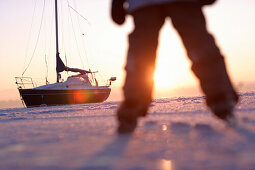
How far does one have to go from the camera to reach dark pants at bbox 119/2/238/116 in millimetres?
1349

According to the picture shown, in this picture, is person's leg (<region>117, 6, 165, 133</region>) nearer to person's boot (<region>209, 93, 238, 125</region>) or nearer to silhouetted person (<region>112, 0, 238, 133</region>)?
silhouetted person (<region>112, 0, 238, 133</region>)

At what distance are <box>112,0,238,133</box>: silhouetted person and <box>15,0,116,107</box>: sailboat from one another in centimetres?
1656

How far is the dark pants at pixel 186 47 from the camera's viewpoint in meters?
1.35

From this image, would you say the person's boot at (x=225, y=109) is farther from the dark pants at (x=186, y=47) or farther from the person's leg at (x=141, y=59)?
the person's leg at (x=141, y=59)

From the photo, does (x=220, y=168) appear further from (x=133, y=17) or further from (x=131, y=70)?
(x=133, y=17)

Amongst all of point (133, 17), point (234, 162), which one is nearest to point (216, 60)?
point (133, 17)

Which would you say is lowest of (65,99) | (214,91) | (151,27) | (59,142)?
(65,99)

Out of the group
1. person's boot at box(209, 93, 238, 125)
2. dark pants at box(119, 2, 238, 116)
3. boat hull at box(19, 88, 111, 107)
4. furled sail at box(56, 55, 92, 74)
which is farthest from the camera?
furled sail at box(56, 55, 92, 74)

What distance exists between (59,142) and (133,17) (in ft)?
2.74

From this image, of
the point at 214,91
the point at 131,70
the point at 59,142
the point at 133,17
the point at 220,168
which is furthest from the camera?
the point at 133,17

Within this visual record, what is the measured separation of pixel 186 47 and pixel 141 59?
0.83 ft

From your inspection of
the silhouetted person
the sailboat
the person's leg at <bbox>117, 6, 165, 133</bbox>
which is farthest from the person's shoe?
the sailboat

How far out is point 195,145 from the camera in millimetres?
843

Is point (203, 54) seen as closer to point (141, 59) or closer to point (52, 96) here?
point (141, 59)
